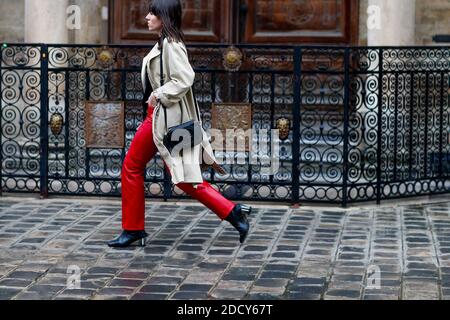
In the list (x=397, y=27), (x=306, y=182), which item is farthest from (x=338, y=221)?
(x=397, y=27)

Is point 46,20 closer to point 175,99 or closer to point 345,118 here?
point 345,118

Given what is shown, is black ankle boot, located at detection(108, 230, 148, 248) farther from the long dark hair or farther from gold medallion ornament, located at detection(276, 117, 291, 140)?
gold medallion ornament, located at detection(276, 117, 291, 140)

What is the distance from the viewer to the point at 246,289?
27.8 feet

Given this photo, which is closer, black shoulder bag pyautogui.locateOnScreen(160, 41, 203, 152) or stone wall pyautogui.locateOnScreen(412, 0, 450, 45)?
black shoulder bag pyautogui.locateOnScreen(160, 41, 203, 152)

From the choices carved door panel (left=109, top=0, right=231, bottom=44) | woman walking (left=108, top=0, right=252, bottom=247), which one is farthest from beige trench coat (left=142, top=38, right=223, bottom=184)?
carved door panel (left=109, top=0, right=231, bottom=44)

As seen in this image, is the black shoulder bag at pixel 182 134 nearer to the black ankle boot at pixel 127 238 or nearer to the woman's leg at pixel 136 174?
the woman's leg at pixel 136 174

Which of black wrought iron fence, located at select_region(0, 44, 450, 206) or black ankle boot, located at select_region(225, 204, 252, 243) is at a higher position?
black wrought iron fence, located at select_region(0, 44, 450, 206)

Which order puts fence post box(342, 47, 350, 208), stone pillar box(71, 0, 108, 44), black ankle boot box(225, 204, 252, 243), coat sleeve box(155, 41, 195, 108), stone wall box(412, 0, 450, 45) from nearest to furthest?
coat sleeve box(155, 41, 195, 108)
black ankle boot box(225, 204, 252, 243)
fence post box(342, 47, 350, 208)
stone wall box(412, 0, 450, 45)
stone pillar box(71, 0, 108, 44)

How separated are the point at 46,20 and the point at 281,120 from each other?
3258 mm

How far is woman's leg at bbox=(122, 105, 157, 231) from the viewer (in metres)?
9.71

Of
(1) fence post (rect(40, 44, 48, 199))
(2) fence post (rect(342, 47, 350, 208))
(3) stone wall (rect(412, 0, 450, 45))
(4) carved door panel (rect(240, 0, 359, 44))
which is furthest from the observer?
(4) carved door panel (rect(240, 0, 359, 44))

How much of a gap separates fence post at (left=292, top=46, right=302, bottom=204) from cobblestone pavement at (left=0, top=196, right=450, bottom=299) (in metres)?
0.24

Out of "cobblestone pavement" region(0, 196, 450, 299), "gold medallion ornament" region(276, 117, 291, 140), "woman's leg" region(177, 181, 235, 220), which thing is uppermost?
"gold medallion ornament" region(276, 117, 291, 140)

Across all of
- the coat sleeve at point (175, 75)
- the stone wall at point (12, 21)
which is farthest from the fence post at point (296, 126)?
the stone wall at point (12, 21)
